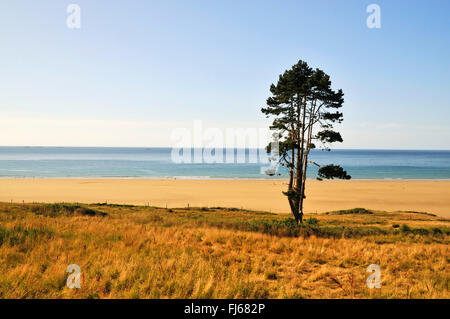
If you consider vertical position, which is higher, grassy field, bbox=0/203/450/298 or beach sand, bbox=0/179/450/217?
grassy field, bbox=0/203/450/298

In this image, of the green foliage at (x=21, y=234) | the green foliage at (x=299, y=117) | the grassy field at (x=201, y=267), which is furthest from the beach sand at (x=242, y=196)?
the green foliage at (x=21, y=234)

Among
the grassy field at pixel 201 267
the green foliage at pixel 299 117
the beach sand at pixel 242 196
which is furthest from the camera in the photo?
the beach sand at pixel 242 196

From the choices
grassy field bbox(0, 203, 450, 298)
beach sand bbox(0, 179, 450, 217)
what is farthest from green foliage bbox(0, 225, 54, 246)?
beach sand bbox(0, 179, 450, 217)

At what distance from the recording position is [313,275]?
6844 millimetres

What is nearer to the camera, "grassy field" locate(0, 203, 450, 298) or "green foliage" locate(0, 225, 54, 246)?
"grassy field" locate(0, 203, 450, 298)

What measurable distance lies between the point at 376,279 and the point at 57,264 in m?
7.77

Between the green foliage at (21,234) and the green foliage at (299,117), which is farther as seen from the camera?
the green foliage at (299,117)

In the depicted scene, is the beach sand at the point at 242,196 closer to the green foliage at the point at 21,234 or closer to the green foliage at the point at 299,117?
the green foliage at the point at 299,117

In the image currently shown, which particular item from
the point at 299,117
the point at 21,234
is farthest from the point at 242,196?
the point at 21,234

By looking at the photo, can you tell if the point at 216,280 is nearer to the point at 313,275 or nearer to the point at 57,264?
the point at 313,275

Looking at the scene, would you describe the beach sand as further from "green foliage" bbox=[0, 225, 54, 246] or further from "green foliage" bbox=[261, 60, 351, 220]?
"green foliage" bbox=[0, 225, 54, 246]

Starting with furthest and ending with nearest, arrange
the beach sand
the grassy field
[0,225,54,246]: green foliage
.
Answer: the beach sand < [0,225,54,246]: green foliage < the grassy field

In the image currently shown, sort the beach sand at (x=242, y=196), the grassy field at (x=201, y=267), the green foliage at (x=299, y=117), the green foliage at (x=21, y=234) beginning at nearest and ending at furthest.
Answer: the grassy field at (x=201, y=267), the green foliage at (x=21, y=234), the green foliage at (x=299, y=117), the beach sand at (x=242, y=196)
